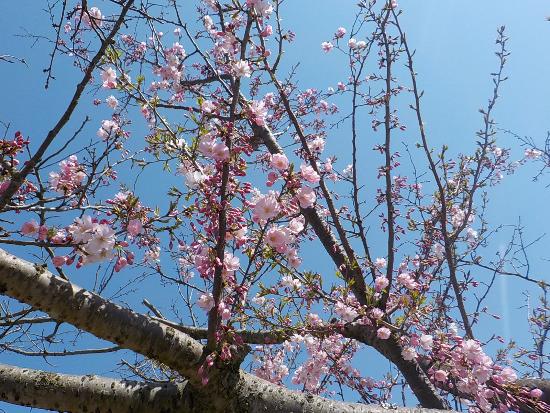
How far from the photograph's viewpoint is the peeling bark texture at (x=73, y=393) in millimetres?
1776

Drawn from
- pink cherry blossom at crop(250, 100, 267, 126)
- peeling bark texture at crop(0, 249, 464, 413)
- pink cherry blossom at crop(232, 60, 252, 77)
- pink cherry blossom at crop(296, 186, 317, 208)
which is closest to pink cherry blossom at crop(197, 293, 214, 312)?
peeling bark texture at crop(0, 249, 464, 413)

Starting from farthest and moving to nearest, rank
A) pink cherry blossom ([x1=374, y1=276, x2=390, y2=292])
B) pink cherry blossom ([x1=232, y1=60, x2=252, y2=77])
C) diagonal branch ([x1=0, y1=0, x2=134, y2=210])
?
pink cherry blossom ([x1=374, y1=276, x2=390, y2=292]) → pink cherry blossom ([x1=232, y1=60, x2=252, y2=77]) → diagonal branch ([x1=0, y1=0, x2=134, y2=210])

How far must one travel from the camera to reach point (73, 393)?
5.88ft

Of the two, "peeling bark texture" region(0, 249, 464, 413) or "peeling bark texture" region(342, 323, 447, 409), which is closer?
"peeling bark texture" region(0, 249, 464, 413)

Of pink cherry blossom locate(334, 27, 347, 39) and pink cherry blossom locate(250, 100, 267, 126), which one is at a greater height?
pink cherry blossom locate(334, 27, 347, 39)

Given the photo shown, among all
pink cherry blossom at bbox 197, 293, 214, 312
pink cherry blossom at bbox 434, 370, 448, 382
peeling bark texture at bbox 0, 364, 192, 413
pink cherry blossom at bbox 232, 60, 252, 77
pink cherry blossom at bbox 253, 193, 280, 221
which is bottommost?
peeling bark texture at bbox 0, 364, 192, 413

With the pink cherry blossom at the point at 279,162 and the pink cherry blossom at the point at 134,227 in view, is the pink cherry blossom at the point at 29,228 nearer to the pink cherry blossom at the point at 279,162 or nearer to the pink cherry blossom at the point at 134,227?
the pink cherry blossom at the point at 134,227

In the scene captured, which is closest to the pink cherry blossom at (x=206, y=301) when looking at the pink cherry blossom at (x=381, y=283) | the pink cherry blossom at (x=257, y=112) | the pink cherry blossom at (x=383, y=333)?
the pink cherry blossom at (x=257, y=112)

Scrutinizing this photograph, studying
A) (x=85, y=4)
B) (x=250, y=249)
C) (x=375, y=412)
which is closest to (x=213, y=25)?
(x=85, y=4)

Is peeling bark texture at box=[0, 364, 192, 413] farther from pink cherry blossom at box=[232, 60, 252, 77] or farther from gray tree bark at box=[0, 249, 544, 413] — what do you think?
pink cherry blossom at box=[232, 60, 252, 77]

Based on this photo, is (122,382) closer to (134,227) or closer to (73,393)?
(73,393)

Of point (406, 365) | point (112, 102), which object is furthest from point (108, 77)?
point (406, 365)

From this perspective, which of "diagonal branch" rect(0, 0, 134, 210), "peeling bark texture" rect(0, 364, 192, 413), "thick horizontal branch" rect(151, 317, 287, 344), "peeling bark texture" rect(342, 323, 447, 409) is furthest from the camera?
"peeling bark texture" rect(342, 323, 447, 409)

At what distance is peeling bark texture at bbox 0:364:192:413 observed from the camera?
1776mm
